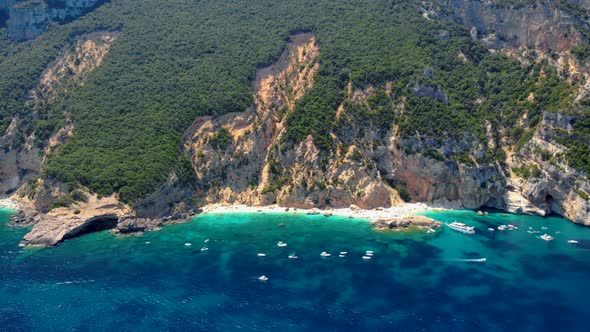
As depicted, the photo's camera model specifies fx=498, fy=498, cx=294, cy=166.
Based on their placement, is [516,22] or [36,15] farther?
[36,15]

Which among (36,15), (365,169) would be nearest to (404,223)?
(365,169)

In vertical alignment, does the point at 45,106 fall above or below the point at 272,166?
above

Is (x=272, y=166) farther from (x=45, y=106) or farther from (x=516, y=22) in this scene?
(x=516, y=22)

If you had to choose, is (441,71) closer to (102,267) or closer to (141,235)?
(141,235)

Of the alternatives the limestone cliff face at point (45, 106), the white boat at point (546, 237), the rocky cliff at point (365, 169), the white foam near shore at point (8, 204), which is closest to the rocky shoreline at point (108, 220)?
the rocky cliff at point (365, 169)

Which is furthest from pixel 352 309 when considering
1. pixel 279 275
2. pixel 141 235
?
pixel 141 235

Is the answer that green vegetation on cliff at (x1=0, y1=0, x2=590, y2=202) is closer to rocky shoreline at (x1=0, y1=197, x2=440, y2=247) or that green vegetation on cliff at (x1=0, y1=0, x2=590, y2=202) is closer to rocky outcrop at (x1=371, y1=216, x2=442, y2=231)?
rocky shoreline at (x1=0, y1=197, x2=440, y2=247)

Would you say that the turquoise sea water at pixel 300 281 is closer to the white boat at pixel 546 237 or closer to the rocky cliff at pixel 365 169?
the white boat at pixel 546 237
